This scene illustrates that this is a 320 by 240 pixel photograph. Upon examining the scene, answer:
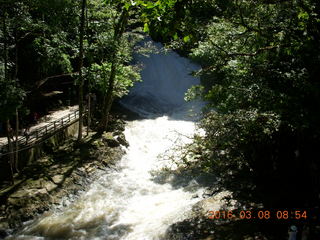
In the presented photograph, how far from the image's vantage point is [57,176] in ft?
48.9

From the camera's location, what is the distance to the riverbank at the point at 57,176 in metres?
12.3

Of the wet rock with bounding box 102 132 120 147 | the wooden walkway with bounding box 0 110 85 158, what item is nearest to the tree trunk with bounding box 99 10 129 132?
the wet rock with bounding box 102 132 120 147

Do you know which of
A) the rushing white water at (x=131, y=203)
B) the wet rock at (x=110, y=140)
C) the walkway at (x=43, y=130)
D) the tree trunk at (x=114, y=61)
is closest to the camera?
the rushing white water at (x=131, y=203)

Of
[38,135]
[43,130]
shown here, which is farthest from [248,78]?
[43,130]

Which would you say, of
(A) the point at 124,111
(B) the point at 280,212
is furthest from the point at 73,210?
(A) the point at 124,111

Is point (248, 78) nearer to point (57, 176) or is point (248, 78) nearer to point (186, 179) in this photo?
point (186, 179)

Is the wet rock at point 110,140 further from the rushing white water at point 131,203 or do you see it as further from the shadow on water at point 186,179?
the shadow on water at point 186,179

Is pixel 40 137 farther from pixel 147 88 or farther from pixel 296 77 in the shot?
pixel 147 88

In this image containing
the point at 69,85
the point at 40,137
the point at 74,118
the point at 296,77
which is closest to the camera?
the point at 296,77

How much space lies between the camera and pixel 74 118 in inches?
822

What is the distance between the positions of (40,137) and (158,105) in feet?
53.6

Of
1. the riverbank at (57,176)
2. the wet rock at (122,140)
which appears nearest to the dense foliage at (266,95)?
the riverbank at (57,176)

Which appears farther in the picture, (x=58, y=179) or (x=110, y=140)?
(x=110, y=140)

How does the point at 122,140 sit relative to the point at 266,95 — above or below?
below
